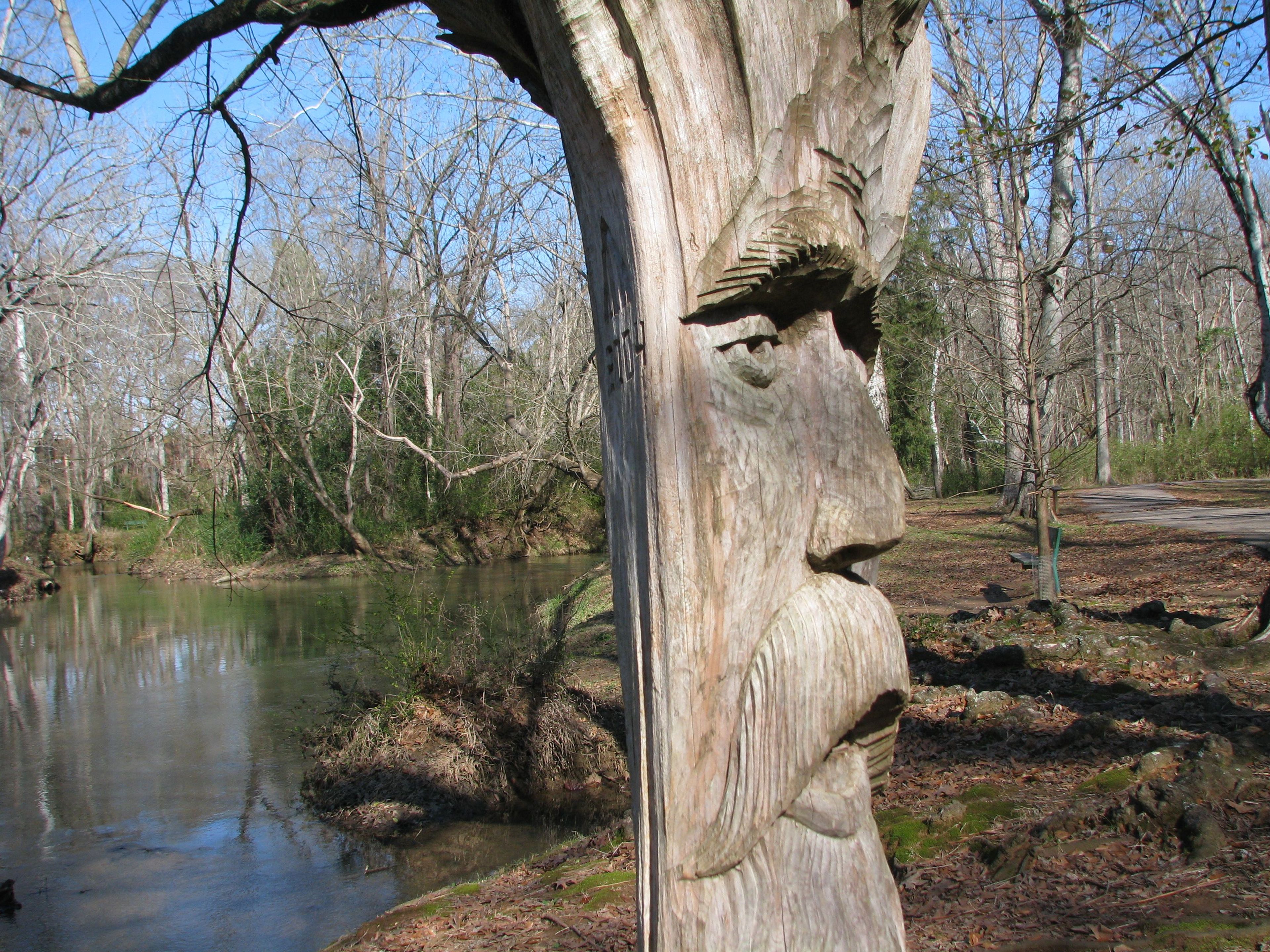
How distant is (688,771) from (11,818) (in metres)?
9.18

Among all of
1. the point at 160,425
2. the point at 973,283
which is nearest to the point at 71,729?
the point at 160,425

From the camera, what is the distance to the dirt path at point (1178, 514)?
547 inches

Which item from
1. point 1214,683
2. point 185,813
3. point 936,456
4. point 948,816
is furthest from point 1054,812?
point 936,456

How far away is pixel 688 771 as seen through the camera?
150cm

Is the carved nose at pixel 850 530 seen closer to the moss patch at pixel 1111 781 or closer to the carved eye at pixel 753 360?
the carved eye at pixel 753 360

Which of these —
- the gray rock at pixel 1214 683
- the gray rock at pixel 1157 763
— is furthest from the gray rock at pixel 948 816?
the gray rock at pixel 1214 683

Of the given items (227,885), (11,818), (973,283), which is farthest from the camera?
(973,283)

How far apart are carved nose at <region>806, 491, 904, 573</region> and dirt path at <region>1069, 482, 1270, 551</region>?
41.9ft

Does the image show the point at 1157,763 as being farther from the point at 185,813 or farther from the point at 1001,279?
the point at 185,813

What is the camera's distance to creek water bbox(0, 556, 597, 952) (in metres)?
6.19

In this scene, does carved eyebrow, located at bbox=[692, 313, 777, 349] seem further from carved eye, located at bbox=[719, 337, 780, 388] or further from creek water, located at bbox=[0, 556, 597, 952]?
creek water, located at bbox=[0, 556, 597, 952]

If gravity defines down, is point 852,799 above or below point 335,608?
above

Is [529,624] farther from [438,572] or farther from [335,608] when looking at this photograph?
[438,572]

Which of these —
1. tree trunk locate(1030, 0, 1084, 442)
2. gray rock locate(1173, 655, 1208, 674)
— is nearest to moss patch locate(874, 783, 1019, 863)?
gray rock locate(1173, 655, 1208, 674)
